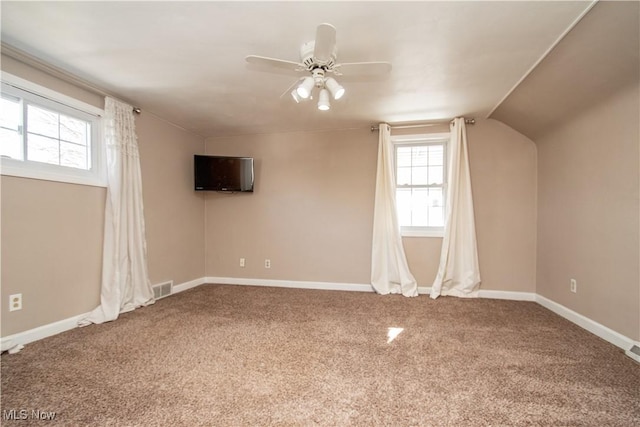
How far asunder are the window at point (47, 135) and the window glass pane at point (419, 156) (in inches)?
149

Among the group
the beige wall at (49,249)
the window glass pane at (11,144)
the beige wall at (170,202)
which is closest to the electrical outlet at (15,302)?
the beige wall at (49,249)

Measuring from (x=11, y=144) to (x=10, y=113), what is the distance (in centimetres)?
25

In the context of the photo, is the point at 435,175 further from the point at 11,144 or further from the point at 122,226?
the point at 11,144

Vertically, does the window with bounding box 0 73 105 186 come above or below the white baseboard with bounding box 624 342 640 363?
above

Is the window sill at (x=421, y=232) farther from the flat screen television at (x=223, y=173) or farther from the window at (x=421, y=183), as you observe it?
the flat screen television at (x=223, y=173)

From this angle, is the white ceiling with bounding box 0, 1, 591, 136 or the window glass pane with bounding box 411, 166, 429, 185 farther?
the window glass pane with bounding box 411, 166, 429, 185

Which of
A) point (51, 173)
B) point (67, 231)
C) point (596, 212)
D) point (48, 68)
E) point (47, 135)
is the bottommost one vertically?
point (67, 231)

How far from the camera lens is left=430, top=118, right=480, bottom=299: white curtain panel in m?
3.58

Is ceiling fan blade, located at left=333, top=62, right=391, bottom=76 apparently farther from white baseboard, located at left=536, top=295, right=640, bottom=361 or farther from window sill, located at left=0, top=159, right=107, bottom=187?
white baseboard, located at left=536, top=295, right=640, bottom=361

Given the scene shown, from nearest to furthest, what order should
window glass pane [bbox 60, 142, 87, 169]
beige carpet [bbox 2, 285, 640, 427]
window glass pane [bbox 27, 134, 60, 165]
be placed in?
beige carpet [bbox 2, 285, 640, 427] → window glass pane [bbox 27, 134, 60, 165] → window glass pane [bbox 60, 142, 87, 169]

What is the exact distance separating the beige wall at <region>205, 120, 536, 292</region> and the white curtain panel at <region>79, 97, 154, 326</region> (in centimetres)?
136

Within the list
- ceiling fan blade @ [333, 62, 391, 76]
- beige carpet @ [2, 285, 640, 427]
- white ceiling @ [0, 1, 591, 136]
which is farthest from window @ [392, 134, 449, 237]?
ceiling fan blade @ [333, 62, 391, 76]

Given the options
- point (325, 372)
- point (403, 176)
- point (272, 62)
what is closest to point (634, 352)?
point (325, 372)

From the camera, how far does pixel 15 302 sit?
7.23ft
